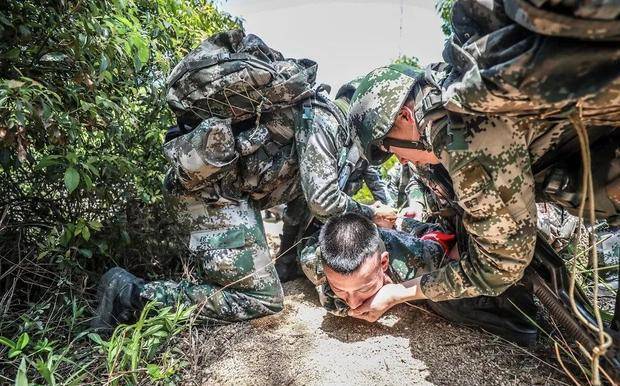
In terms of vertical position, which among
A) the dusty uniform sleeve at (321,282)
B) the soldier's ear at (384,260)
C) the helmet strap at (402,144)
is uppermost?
the helmet strap at (402,144)

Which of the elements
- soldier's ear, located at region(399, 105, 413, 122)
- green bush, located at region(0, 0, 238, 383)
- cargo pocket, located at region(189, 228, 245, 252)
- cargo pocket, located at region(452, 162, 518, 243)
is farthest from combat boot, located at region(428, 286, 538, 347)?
green bush, located at region(0, 0, 238, 383)

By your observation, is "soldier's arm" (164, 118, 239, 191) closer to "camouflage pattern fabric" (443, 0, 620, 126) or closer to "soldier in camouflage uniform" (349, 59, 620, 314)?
"soldier in camouflage uniform" (349, 59, 620, 314)

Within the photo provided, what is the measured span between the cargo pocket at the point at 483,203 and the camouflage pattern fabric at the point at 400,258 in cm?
75

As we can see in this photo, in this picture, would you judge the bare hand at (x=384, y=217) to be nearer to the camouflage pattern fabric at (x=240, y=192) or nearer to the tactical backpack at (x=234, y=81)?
the camouflage pattern fabric at (x=240, y=192)

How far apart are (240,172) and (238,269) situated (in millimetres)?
602

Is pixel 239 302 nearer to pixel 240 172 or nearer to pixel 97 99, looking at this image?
pixel 240 172

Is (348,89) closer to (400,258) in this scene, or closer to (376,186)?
(376,186)

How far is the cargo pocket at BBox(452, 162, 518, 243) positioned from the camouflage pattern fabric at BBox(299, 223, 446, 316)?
0.75 metres

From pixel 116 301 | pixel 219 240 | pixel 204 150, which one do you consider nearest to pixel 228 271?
pixel 219 240

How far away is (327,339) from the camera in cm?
192

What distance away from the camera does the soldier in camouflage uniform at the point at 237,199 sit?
227 centimetres

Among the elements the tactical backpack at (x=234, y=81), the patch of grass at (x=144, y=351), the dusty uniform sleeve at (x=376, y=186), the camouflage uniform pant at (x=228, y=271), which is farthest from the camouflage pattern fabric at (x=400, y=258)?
the dusty uniform sleeve at (x=376, y=186)

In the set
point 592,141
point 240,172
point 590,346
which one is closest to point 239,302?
point 240,172

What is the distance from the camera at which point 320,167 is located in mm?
2299
